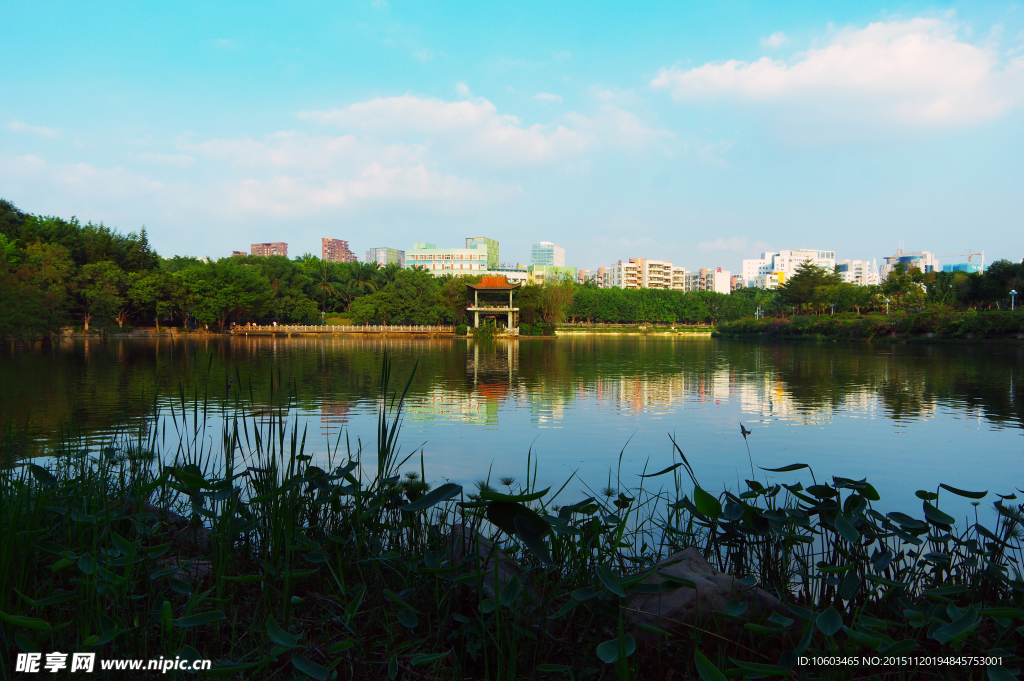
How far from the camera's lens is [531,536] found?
1.71 m

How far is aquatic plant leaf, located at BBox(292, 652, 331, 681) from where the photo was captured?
55.7 inches

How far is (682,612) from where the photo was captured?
174 cm

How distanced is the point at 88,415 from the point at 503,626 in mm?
7708

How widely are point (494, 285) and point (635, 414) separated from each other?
34041 mm

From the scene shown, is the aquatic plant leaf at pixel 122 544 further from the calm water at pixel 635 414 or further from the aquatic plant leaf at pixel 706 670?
the aquatic plant leaf at pixel 706 670

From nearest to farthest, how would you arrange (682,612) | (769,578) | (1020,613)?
(1020,613)
(682,612)
(769,578)

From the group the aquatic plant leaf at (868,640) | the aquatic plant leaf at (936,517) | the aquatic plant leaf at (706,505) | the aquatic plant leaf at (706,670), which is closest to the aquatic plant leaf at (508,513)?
the aquatic plant leaf at (706,670)

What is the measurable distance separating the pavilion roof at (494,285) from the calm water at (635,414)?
88.3 ft

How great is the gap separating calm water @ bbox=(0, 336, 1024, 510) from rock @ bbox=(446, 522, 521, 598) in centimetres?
96

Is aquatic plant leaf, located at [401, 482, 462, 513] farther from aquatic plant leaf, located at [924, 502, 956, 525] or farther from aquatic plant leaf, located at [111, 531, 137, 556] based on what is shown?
aquatic plant leaf, located at [924, 502, 956, 525]

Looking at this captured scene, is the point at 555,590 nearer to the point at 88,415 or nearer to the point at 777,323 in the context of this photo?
the point at 88,415

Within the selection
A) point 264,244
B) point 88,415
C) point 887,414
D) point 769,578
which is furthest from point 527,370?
point 264,244

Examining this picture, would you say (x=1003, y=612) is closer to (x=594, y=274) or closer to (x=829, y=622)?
(x=829, y=622)

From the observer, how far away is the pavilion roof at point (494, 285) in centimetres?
4159
